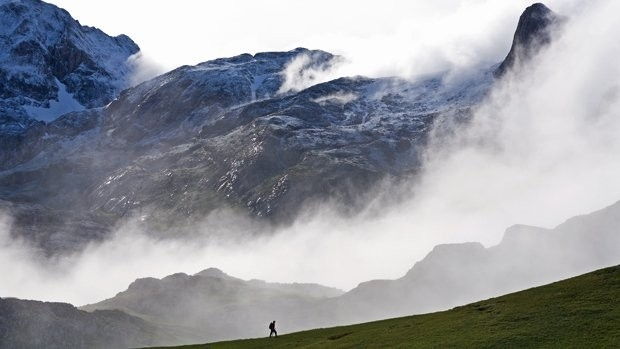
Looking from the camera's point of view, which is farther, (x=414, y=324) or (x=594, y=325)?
(x=414, y=324)

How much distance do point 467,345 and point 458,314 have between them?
1647 cm

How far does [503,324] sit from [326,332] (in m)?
30.8

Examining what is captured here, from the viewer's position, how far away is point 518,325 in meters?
71.6

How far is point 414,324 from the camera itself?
86.2 metres

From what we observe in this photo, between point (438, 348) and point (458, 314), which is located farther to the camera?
point (458, 314)

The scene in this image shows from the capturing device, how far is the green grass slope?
6556cm

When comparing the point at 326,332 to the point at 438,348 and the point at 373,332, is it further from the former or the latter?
the point at 438,348

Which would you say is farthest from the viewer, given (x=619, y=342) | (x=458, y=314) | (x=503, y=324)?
(x=458, y=314)

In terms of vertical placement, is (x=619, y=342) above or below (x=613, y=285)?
below

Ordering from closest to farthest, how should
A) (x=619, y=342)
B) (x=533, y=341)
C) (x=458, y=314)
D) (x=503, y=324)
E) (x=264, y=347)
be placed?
(x=619, y=342) → (x=533, y=341) → (x=503, y=324) → (x=458, y=314) → (x=264, y=347)

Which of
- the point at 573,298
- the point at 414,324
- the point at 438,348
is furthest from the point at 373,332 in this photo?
the point at 573,298

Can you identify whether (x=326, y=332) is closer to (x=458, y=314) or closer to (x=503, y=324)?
(x=458, y=314)

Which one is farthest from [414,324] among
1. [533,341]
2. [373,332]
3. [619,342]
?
[619,342]

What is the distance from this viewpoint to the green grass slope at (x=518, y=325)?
65.6 m
